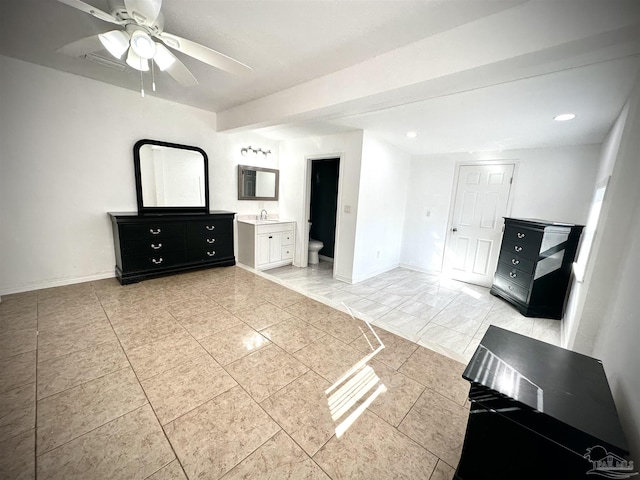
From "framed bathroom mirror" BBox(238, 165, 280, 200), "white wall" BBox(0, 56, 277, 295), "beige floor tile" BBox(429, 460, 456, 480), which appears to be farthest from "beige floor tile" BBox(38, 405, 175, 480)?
"framed bathroom mirror" BBox(238, 165, 280, 200)

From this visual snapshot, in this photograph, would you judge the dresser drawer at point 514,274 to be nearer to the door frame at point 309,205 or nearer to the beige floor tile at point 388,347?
the beige floor tile at point 388,347

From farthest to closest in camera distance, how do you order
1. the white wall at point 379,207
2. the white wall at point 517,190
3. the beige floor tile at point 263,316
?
1. the white wall at point 379,207
2. the white wall at point 517,190
3. the beige floor tile at point 263,316

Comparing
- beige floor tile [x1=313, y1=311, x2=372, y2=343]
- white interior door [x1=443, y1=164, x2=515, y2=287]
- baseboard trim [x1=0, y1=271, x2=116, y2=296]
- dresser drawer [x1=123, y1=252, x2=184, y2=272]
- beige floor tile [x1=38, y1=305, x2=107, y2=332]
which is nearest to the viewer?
beige floor tile [x1=38, y1=305, x2=107, y2=332]

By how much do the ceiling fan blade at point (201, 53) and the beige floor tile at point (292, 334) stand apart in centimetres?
212

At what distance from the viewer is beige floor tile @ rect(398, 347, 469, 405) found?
5.61ft

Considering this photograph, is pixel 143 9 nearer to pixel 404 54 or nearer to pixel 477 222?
pixel 404 54

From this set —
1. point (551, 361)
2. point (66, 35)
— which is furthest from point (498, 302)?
point (66, 35)

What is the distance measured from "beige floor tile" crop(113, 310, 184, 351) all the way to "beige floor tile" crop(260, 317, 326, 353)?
0.85 metres

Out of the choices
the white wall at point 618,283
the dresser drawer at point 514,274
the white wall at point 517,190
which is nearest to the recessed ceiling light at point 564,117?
the white wall at point 618,283

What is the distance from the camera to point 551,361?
3.46 feet

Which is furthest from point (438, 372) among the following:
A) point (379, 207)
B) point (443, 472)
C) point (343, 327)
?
point (379, 207)

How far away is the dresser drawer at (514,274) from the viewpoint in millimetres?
3156

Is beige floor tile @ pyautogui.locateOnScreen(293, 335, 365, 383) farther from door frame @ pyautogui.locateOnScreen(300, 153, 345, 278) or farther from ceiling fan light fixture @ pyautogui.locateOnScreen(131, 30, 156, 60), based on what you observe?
ceiling fan light fixture @ pyautogui.locateOnScreen(131, 30, 156, 60)

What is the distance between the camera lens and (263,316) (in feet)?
8.51
